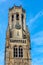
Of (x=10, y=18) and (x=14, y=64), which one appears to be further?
(x=10, y=18)

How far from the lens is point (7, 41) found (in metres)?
79.8

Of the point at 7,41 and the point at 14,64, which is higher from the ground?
the point at 7,41

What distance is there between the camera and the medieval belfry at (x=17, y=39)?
77.6 m

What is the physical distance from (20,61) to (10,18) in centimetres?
A: 1667

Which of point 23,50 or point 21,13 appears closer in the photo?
point 23,50

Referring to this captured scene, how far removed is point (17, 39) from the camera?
80.7m

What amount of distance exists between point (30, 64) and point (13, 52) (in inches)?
248

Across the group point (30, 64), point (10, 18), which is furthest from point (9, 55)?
point (10, 18)

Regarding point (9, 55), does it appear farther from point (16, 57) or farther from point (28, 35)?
point (28, 35)

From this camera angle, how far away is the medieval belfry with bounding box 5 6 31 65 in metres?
77.6

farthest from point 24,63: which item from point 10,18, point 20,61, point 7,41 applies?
point 10,18

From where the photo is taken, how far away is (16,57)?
256ft

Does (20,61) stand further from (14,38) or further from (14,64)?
(14,38)

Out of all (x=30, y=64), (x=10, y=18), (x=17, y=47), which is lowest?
(x=30, y=64)
